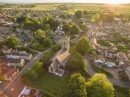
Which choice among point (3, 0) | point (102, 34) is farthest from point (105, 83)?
point (3, 0)

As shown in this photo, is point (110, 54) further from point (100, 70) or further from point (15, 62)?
point (15, 62)

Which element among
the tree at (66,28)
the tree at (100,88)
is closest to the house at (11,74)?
the tree at (100,88)

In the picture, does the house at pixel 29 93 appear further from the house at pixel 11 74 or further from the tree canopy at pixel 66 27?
the tree canopy at pixel 66 27

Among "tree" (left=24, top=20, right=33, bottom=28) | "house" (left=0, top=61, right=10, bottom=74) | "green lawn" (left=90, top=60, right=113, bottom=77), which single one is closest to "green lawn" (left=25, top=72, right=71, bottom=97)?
"green lawn" (left=90, top=60, right=113, bottom=77)

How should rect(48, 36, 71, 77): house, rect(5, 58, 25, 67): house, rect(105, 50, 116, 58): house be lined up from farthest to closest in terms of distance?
rect(105, 50, 116, 58): house
rect(5, 58, 25, 67): house
rect(48, 36, 71, 77): house

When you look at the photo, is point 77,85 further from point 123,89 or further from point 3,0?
point 3,0

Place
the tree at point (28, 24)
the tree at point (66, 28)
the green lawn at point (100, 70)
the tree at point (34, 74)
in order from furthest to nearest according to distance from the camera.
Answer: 1. the tree at point (28, 24)
2. the tree at point (66, 28)
3. the green lawn at point (100, 70)
4. the tree at point (34, 74)

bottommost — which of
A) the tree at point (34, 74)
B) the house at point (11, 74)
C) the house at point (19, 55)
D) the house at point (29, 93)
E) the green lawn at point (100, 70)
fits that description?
the house at point (29, 93)

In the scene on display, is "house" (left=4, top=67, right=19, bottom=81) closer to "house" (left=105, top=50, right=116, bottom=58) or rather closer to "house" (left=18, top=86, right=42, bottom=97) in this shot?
"house" (left=18, top=86, right=42, bottom=97)
